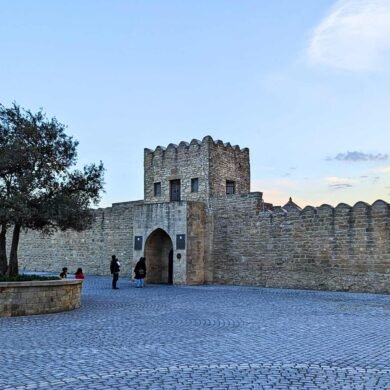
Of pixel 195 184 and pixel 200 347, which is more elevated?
pixel 195 184

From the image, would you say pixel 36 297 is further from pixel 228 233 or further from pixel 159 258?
pixel 159 258

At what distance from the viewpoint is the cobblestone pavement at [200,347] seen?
5.42m

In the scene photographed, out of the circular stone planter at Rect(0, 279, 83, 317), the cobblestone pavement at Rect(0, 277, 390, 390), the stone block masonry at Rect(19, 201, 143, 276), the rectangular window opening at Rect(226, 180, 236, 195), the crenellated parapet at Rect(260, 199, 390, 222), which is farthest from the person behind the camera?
the stone block masonry at Rect(19, 201, 143, 276)

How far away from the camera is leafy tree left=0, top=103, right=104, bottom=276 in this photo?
12125 mm

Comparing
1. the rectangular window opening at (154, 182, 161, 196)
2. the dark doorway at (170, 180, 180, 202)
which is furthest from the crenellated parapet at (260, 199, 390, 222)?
the rectangular window opening at (154, 182, 161, 196)

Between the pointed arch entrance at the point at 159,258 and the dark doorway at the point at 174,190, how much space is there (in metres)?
1.94

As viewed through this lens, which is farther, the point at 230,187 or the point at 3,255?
the point at 230,187

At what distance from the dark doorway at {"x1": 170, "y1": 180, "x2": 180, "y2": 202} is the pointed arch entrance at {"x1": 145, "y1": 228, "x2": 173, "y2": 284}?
6.36 ft

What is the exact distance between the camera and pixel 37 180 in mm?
12656

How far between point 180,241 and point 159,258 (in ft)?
8.38

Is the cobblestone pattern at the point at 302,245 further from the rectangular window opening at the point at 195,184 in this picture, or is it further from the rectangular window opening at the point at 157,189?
the rectangular window opening at the point at 157,189

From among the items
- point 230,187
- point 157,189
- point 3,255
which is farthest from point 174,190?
point 3,255

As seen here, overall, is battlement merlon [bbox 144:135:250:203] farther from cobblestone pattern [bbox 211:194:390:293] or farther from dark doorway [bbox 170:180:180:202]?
cobblestone pattern [bbox 211:194:390:293]

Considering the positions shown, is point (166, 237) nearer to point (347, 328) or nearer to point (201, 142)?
point (201, 142)
